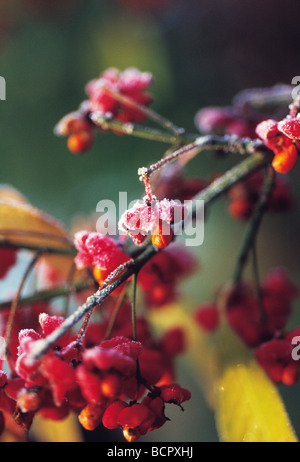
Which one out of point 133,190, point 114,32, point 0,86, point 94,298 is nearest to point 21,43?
point 0,86

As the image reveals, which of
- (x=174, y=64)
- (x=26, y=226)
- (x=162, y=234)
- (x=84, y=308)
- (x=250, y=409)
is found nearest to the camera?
(x=84, y=308)

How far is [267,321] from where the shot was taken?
1.16 metres

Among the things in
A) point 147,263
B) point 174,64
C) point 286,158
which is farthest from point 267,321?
point 174,64

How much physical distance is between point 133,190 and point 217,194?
1.64m

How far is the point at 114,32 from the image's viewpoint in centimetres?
212

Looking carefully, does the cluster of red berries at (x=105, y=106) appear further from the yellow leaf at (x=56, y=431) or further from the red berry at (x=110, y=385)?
the yellow leaf at (x=56, y=431)

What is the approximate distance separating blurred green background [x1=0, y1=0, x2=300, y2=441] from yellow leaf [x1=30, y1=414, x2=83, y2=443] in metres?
0.63

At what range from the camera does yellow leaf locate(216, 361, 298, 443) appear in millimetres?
1012

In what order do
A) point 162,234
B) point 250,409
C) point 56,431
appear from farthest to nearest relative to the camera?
point 56,431 < point 250,409 < point 162,234

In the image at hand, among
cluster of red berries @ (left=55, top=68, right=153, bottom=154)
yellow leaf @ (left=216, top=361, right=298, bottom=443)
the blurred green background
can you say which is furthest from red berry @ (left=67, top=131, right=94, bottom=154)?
the blurred green background

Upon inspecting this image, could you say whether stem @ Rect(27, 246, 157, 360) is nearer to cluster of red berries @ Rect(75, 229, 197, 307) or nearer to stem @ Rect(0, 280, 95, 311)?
cluster of red berries @ Rect(75, 229, 197, 307)

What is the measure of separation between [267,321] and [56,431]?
0.73m

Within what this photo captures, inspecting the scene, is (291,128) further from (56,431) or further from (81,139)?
(56,431)

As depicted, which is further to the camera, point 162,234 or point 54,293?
point 54,293
